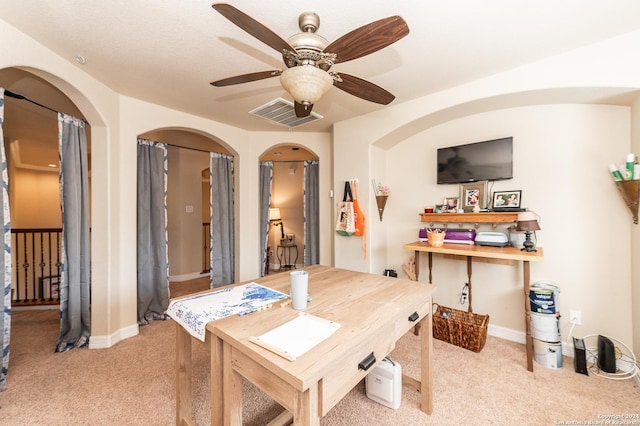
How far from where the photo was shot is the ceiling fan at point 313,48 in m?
1.14

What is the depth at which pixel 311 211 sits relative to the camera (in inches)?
171

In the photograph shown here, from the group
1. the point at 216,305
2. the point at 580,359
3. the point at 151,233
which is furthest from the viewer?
the point at 151,233

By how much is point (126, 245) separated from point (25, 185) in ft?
16.6

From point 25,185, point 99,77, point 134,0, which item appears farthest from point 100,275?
point 25,185

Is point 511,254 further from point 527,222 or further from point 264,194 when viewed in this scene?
point 264,194

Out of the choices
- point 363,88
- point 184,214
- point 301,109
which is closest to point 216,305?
point 301,109

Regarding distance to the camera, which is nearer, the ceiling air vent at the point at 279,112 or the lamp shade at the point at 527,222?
the lamp shade at the point at 527,222

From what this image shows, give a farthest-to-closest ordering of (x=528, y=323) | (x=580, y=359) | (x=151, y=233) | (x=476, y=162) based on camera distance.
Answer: (x=151, y=233)
(x=476, y=162)
(x=528, y=323)
(x=580, y=359)

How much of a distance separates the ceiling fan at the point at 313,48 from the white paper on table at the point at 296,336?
110 centimetres

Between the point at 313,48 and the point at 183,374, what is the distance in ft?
6.18

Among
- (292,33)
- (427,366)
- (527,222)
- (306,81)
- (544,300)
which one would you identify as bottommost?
(427,366)

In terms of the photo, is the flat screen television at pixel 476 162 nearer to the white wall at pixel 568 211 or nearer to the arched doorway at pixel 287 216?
the white wall at pixel 568 211

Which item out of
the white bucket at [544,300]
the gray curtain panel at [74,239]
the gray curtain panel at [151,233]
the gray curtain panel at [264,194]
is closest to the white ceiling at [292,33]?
the gray curtain panel at [74,239]

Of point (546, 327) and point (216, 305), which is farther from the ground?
point (216, 305)
